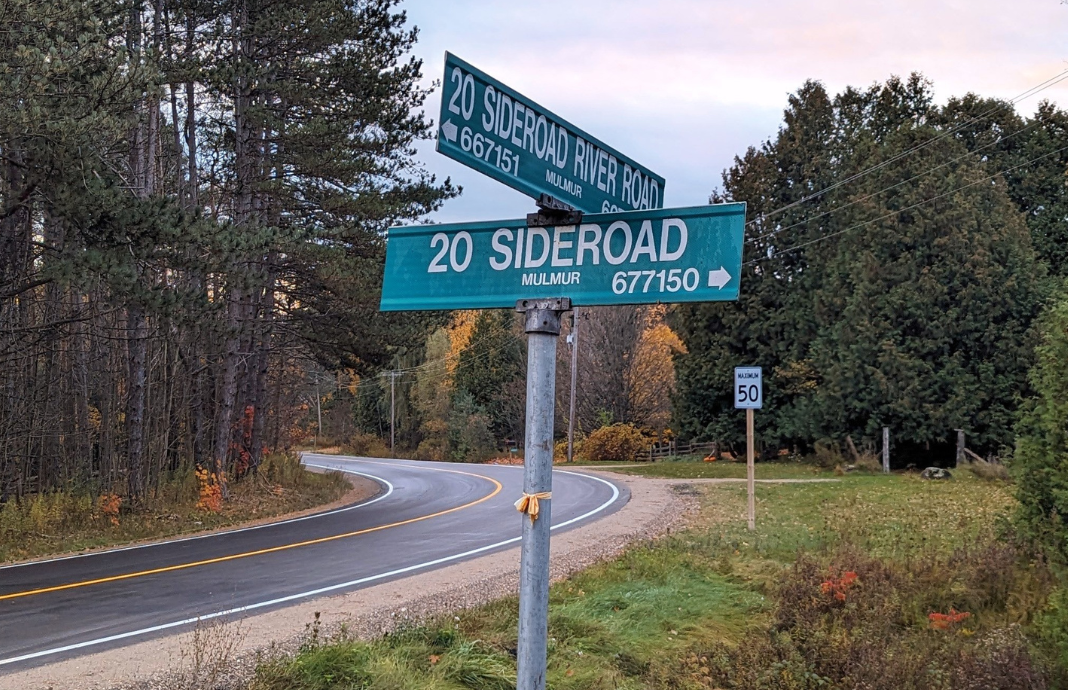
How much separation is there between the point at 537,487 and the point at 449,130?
3.52ft

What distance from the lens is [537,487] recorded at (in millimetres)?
2641

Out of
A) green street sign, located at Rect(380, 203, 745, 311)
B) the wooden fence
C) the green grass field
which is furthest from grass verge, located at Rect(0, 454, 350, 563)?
the wooden fence

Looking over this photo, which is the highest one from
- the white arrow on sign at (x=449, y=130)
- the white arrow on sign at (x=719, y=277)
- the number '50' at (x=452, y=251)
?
the white arrow on sign at (x=449, y=130)

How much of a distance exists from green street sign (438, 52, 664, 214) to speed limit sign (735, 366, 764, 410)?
1185 centimetres

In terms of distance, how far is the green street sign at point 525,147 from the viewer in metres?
2.66

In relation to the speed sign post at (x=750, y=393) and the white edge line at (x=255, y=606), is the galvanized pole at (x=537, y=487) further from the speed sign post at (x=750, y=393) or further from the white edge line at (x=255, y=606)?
the speed sign post at (x=750, y=393)

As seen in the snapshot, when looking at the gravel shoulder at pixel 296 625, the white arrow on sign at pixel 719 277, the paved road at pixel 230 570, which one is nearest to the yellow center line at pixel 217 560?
the paved road at pixel 230 570

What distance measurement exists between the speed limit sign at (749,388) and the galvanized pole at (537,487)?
1221 centimetres

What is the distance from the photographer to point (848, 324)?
32156 millimetres

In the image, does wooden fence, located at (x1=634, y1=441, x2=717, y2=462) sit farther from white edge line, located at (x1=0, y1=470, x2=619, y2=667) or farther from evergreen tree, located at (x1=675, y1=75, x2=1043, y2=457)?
white edge line, located at (x1=0, y1=470, x2=619, y2=667)

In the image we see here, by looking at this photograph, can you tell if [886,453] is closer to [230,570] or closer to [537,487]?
[230,570]

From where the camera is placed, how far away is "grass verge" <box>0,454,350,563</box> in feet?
47.6

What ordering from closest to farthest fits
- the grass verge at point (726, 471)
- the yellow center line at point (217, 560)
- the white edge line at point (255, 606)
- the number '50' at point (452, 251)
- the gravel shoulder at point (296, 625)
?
1. the number '50' at point (452, 251)
2. the gravel shoulder at point (296, 625)
3. the white edge line at point (255, 606)
4. the yellow center line at point (217, 560)
5. the grass verge at point (726, 471)

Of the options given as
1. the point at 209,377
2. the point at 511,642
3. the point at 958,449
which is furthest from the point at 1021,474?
the point at 958,449
